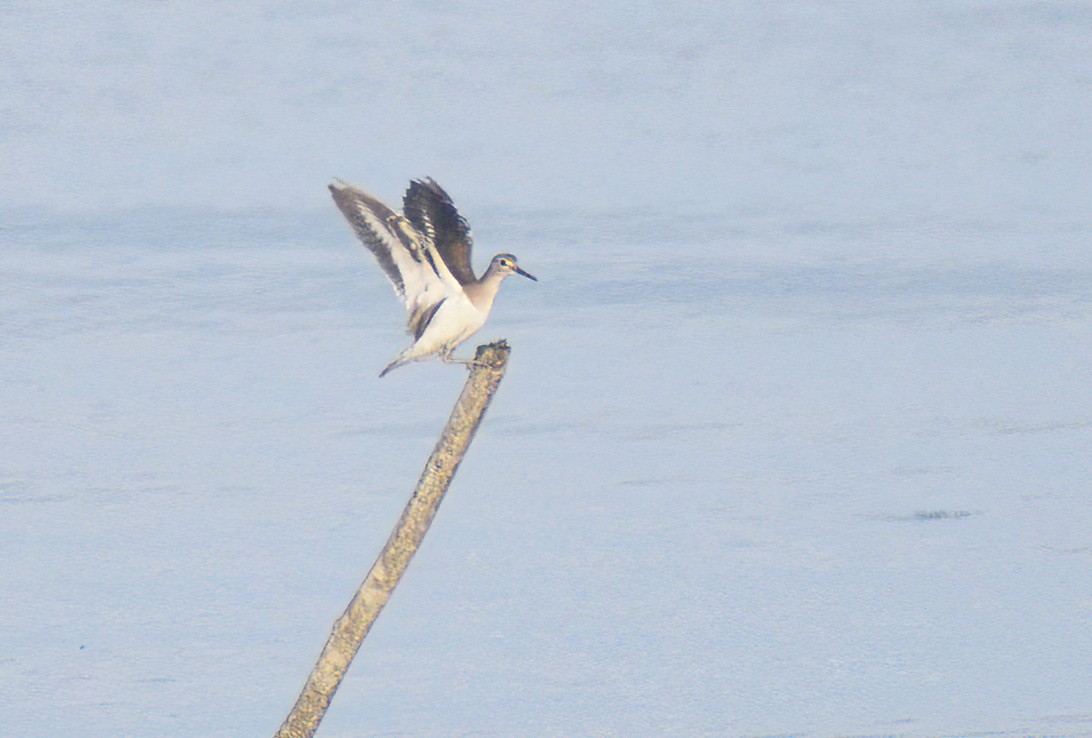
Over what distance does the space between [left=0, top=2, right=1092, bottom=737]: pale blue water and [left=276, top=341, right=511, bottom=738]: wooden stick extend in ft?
1.87

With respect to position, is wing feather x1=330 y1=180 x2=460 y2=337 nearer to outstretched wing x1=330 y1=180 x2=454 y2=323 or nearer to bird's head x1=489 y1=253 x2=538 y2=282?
outstretched wing x1=330 y1=180 x2=454 y2=323

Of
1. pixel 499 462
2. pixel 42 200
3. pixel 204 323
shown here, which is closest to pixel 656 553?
pixel 499 462

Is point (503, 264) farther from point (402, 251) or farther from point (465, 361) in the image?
point (465, 361)

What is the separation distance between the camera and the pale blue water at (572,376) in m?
3.51

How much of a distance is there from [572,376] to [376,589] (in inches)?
95.6

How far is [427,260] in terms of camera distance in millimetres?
3164

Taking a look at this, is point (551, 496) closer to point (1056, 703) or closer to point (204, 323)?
point (1056, 703)

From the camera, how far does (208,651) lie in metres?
3.54

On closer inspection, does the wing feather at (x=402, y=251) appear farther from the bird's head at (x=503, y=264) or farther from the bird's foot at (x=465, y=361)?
the bird's head at (x=503, y=264)

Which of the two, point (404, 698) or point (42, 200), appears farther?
point (42, 200)

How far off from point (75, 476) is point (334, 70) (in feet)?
13.7

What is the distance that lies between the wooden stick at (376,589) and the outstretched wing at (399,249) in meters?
0.49

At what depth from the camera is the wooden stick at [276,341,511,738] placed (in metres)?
2.69

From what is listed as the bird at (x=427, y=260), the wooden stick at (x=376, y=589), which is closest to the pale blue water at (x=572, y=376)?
the wooden stick at (x=376, y=589)
